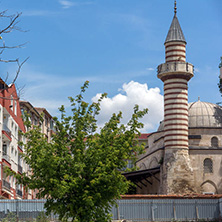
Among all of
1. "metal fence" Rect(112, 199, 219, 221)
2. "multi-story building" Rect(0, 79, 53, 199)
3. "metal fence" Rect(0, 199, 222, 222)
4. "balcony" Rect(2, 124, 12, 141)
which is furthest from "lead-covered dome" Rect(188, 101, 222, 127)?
"balcony" Rect(2, 124, 12, 141)

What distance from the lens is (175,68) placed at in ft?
151

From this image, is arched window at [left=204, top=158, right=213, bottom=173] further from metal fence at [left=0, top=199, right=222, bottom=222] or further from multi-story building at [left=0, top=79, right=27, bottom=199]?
multi-story building at [left=0, top=79, right=27, bottom=199]

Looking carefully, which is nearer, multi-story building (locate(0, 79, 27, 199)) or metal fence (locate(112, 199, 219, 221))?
metal fence (locate(112, 199, 219, 221))

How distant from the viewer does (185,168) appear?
1788 inches

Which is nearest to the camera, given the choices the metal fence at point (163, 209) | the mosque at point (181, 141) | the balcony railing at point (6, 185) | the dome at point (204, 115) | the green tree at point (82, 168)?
the green tree at point (82, 168)

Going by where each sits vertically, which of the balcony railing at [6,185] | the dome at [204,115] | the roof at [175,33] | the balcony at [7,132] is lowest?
the balcony railing at [6,185]

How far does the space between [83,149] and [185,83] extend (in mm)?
25029

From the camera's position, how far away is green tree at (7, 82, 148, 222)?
21812mm

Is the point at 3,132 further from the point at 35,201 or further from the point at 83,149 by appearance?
the point at 83,149

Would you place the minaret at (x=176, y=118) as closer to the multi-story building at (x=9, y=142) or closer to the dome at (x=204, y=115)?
the dome at (x=204, y=115)

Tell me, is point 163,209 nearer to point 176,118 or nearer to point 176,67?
point 176,118

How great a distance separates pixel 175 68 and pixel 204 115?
323 inches

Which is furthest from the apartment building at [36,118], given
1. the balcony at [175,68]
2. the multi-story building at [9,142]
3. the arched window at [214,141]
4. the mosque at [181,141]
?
the arched window at [214,141]

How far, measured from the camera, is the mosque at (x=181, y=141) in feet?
149
